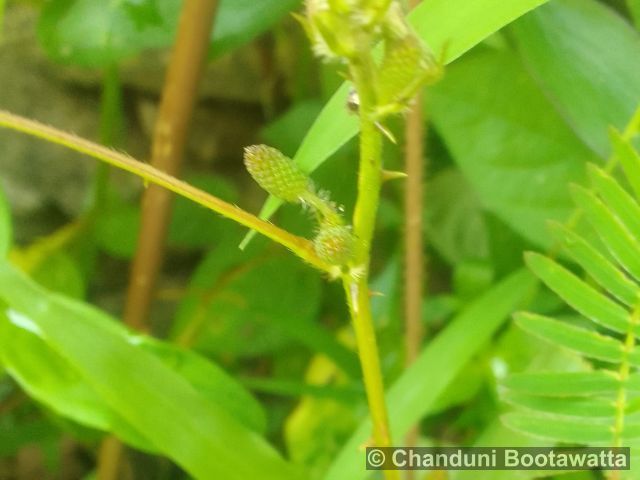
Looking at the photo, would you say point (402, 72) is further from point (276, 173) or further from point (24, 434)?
point (24, 434)

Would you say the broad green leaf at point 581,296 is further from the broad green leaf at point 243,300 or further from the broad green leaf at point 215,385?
the broad green leaf at point 243,300

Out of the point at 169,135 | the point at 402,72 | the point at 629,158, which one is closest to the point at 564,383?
the point at 629,158

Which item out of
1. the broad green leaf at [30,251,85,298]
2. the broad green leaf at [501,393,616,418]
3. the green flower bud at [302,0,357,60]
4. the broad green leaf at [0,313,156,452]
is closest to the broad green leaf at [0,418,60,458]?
the broad green leaf at [30,251,85,298]

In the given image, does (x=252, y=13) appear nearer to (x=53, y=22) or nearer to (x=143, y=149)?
(x=53, y=22)

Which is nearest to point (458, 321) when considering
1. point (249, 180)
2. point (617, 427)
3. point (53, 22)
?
point (617, 427)

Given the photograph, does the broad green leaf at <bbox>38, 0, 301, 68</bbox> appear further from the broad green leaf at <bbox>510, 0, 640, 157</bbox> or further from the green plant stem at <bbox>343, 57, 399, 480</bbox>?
the green plant stem at <bbox>343, 57, 399, 480</bbox>
